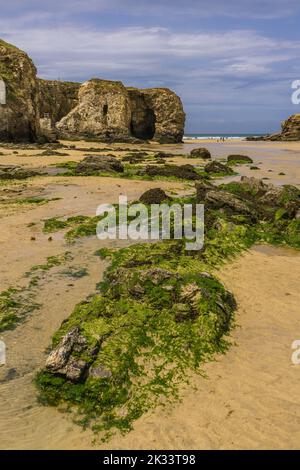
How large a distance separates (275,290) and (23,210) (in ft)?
29.6

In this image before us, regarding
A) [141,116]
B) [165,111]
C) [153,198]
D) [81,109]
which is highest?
[165,111]

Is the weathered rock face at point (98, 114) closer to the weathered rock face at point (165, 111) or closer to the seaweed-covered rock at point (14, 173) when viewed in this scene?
the weathered rock face at point (165, 111)

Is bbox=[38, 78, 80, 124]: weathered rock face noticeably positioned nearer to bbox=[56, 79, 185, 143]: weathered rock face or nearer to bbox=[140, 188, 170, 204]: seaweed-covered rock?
bbox=[56, 79, 185, 143]: weathered rock face

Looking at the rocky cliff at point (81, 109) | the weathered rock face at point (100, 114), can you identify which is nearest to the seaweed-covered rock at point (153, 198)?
the rocky cliff at point (81, 109)

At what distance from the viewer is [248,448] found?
14.0 feet

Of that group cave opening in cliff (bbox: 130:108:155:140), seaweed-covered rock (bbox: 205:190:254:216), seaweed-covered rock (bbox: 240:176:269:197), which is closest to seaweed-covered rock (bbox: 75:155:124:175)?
seaweed-covered rock (bbox: 240:176:269:197)

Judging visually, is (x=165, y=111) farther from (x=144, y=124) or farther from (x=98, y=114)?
(x=98, y=114)

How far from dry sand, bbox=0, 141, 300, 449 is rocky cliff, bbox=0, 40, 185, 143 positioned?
1390 inches

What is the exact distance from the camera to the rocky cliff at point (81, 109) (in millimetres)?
43062

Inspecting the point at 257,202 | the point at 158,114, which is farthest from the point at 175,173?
the point at 158,114

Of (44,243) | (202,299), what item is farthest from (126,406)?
(44,243)

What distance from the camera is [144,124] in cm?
7481

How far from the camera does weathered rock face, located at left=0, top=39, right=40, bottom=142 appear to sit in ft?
137

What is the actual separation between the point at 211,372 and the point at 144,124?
237 feet
